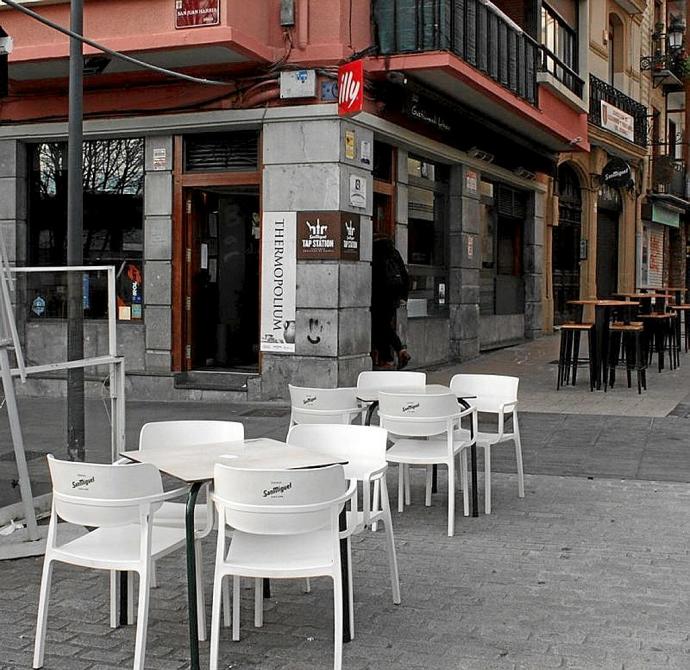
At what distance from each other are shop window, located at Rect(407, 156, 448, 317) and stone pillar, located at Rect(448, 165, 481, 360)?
0.13 meters

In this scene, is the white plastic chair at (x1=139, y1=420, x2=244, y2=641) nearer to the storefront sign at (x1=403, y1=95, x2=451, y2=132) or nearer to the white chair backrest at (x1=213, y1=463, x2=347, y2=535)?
the white chair backrest at (x1=213, y1=463, x2=347, y2=535)

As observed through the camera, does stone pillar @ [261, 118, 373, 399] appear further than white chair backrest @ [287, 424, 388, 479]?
Yes

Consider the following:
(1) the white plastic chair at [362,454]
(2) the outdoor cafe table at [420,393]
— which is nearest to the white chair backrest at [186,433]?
(1) the white plastic chair at [362,454]

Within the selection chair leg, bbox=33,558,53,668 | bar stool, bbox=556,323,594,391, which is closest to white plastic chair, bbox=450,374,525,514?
chair leg, bbox=33,558,53,668

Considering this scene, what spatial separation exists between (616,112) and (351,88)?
14713 millimetres

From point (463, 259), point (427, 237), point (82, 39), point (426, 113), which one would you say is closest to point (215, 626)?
point (82, 39)

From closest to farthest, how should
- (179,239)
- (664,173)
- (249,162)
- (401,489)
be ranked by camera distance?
1. (401,489)
2. (249,162)
3. (179,239)
4. (664,173)

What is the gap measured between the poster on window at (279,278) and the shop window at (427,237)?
10.0 ft

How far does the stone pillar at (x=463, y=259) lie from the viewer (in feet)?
52.2

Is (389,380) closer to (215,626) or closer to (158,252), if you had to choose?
(215,626)

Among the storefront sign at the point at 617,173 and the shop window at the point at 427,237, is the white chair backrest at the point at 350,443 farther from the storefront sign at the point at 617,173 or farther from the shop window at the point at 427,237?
the storefront sign at the point at 617,173

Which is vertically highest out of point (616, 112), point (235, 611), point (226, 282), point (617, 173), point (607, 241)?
point (616, 112)

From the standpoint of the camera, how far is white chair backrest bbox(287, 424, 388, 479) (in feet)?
16.8

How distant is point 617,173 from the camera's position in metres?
24.0
